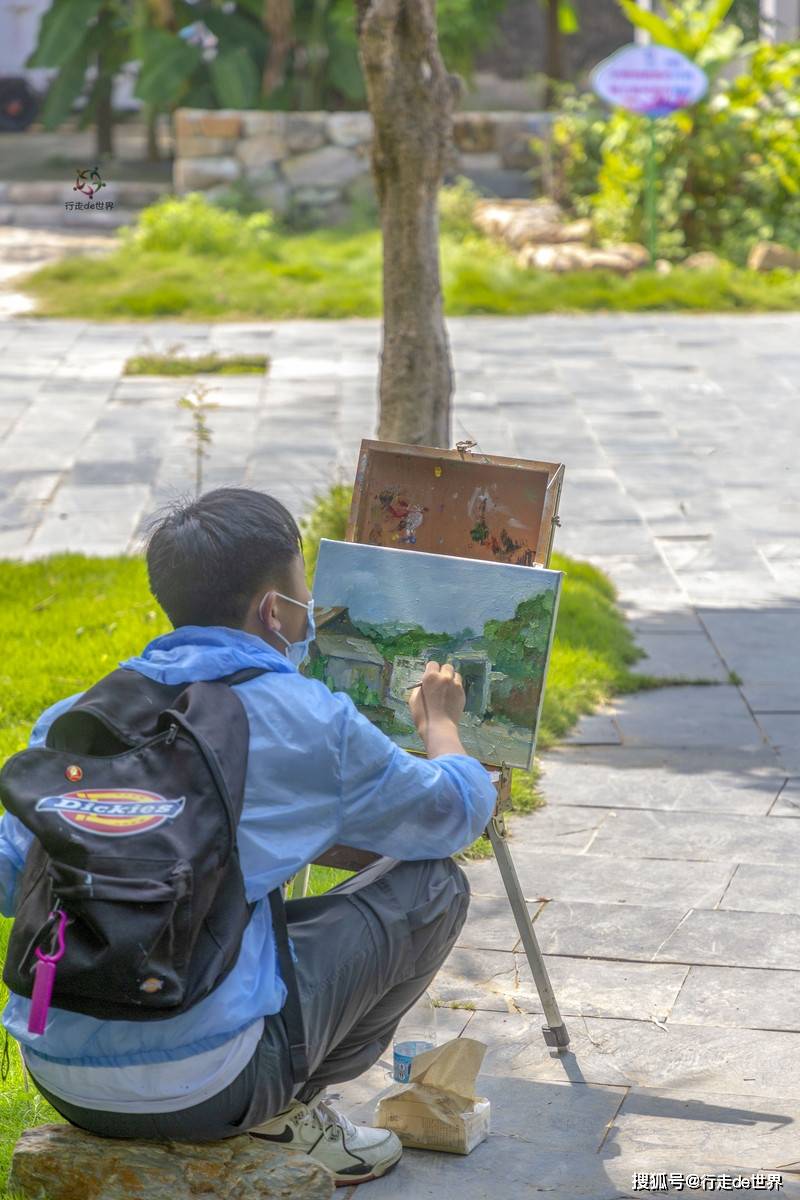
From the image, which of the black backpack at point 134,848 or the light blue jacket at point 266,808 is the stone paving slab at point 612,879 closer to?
the light blue jacket at point 266,808

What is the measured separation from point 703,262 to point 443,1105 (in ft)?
42.0

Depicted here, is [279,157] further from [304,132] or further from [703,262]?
[703,262]

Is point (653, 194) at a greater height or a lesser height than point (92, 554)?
greater

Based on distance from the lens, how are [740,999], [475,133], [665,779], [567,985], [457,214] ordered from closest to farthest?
[740,999], [567,985], [665,779], [457,214], [475,133]

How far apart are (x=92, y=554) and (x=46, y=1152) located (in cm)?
518

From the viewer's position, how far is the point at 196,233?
51.0 feet

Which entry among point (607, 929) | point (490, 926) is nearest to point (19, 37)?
point (490, 926)

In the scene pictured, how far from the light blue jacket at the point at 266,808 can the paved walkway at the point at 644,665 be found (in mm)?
669

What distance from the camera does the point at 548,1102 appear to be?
326 cm

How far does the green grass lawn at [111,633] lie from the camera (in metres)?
5.71

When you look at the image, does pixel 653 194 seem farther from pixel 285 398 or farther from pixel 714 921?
pixel 714 921

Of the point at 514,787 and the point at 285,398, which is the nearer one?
the point at 514,787

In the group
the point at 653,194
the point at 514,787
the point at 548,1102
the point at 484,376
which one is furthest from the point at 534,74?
the point at 548,1102

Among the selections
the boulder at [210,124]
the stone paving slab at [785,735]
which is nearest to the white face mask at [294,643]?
the stone paving slab at [785,735]
